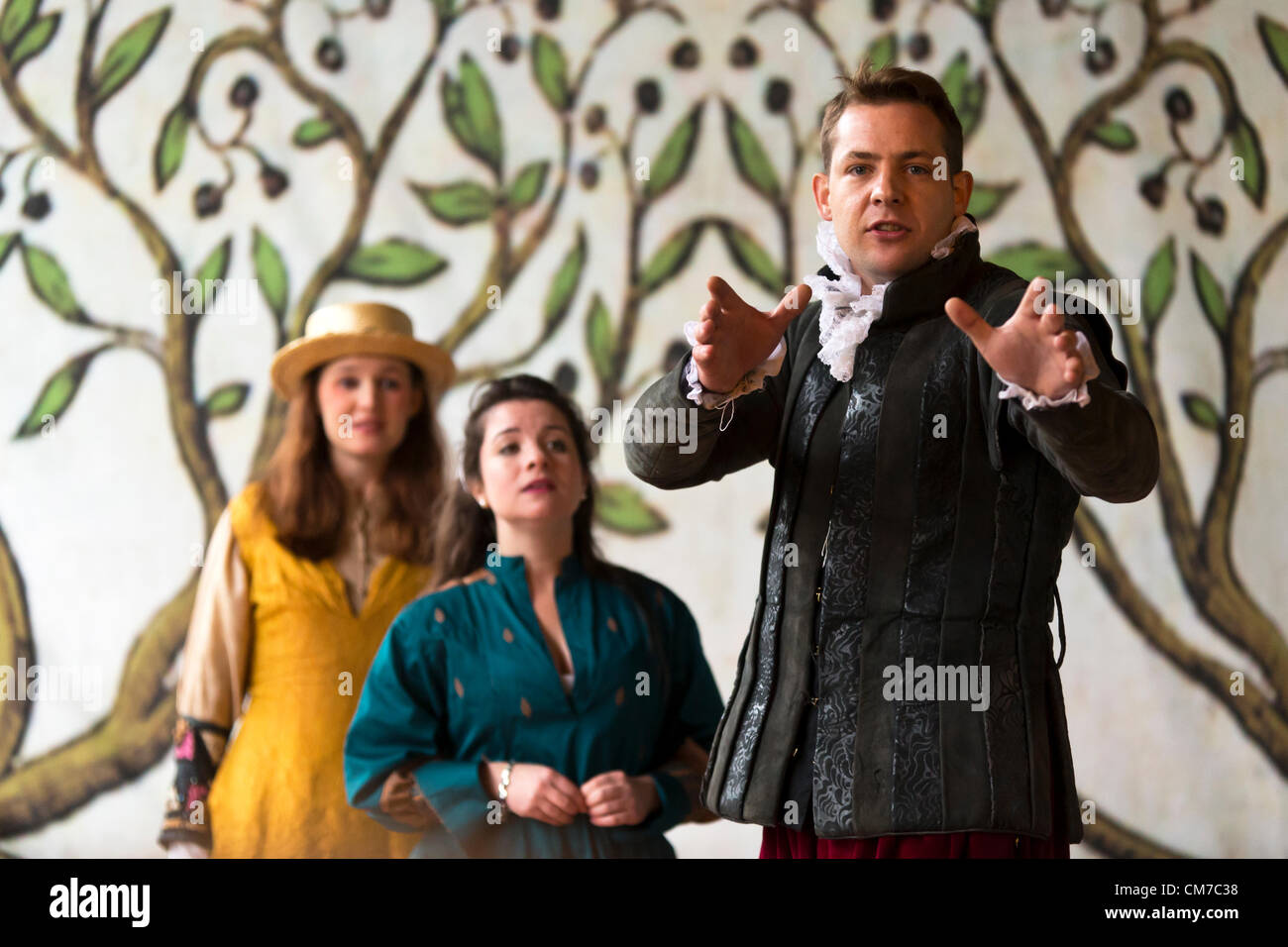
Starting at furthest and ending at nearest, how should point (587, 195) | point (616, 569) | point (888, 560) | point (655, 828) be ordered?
point (587, 195) → point (616, 569) → point (655, 828) → point (888, 560)

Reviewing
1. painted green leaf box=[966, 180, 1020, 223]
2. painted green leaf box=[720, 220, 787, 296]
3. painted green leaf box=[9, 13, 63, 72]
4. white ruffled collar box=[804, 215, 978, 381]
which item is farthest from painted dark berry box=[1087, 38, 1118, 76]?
painted green leaf box=[9, 13, 63, 72]

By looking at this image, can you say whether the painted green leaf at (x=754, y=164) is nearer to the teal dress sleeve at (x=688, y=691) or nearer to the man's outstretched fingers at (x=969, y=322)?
the teal dress sleeve at (x=688, y=691)

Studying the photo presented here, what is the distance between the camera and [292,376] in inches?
144

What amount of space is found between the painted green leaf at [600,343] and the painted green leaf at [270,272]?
3.47ft

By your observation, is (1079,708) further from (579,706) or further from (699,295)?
(579,706)

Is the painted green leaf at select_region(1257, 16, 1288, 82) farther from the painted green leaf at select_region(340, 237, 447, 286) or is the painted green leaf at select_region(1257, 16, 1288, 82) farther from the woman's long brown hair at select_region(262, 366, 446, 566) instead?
the woman's long brown hair at select_region(262, 366, 446, 566)

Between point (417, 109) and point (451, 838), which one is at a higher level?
point (417, 109)

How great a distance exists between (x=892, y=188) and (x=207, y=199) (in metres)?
3.59

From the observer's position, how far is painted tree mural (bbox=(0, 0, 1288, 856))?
4.79m

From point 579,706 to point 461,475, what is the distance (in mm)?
620

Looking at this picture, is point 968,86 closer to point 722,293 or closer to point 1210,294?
point 1210,294

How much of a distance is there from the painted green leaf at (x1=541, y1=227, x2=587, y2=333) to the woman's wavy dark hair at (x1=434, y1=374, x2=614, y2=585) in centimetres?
176

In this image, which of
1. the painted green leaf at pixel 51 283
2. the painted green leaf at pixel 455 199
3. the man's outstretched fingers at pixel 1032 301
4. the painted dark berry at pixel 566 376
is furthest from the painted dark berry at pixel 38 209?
the man's outstretched fingers at pixel 1032 301

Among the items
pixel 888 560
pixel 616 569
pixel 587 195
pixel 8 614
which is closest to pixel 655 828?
pixel 616 569
